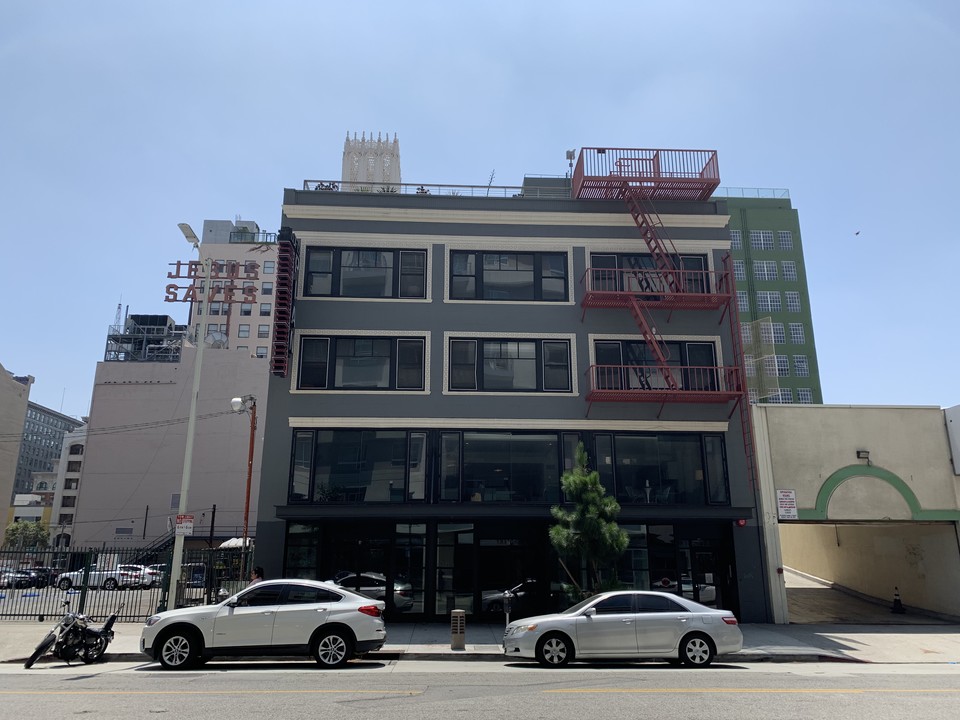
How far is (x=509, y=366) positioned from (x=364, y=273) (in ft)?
18.1

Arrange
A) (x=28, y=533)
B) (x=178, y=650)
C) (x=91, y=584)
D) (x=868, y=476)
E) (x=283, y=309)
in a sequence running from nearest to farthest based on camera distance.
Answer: (x=178, y=650) < (x=91, y=584) < (x=283, y=309) < (x=868, y=476) < (x=28, y=533)

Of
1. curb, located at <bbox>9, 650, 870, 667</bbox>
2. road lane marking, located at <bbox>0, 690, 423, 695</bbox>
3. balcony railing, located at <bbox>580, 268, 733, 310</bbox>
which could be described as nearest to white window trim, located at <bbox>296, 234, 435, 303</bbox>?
balcony railing, located at <bbox>580, 268, 733, 310</bbox>

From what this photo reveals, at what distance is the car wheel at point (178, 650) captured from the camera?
12.4m

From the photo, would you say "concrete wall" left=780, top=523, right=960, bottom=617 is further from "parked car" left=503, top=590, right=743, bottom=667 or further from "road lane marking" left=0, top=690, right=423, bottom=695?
"road lane marking" left=0, top=690, right=423, bottom=695

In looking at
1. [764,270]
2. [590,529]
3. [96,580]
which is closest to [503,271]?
[590,529]

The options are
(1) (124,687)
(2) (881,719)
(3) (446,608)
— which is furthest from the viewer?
(3) (446,608)

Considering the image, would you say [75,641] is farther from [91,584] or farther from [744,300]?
[744,300]

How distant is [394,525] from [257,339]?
6414 cm

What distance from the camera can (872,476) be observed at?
21.4 metres

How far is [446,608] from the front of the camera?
65.9ft

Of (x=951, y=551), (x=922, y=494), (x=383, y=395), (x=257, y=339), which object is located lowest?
(x=951, y=551)

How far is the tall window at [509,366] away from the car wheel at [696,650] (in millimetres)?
9442

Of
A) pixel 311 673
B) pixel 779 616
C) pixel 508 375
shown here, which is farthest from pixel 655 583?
pixel 311 673

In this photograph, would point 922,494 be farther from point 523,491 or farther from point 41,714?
point 41,714
